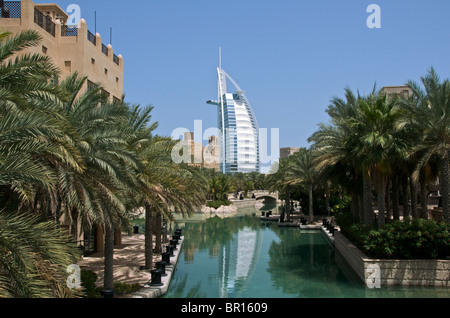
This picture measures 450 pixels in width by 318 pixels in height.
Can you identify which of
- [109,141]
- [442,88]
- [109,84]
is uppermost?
[109,84]

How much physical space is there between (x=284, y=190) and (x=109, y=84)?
20.9 meters

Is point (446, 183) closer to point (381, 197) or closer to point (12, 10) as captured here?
point (381, 197)

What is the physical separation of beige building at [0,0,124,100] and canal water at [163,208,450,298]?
8020 mm

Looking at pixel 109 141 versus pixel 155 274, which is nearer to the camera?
pixel 109 141

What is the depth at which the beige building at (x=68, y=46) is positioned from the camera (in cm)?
1670

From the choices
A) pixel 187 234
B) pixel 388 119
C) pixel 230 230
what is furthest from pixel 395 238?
pixel 230 230

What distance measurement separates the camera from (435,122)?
1496cm

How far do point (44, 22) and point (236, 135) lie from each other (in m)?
173

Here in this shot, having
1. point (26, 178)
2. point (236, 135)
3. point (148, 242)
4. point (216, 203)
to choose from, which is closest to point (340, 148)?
point (148, 242)

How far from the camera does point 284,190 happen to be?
39312 mm

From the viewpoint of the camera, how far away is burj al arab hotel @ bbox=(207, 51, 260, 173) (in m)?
187

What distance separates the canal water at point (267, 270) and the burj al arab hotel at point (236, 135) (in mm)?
154588
